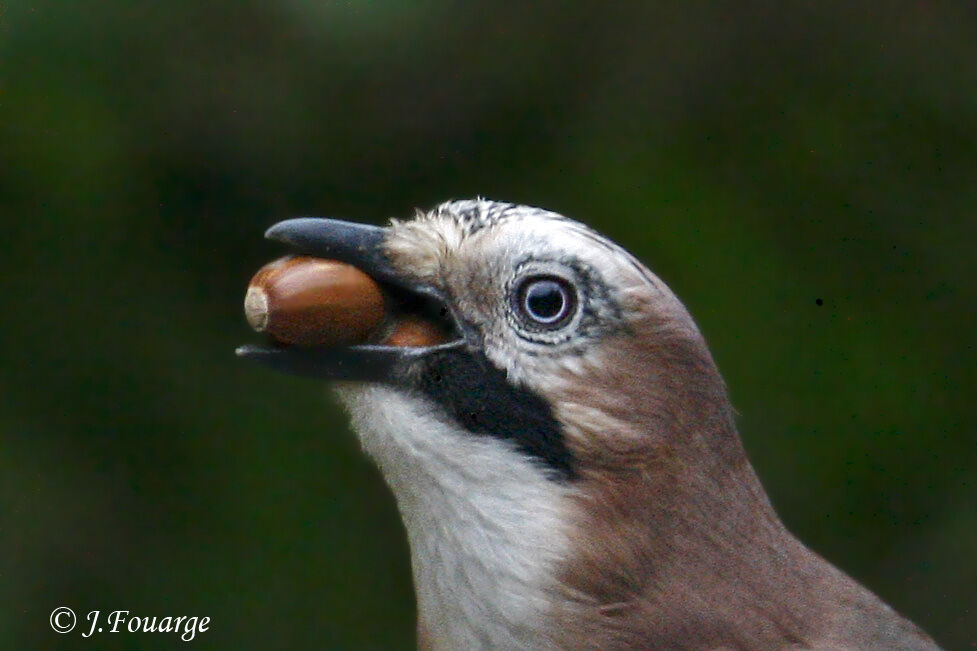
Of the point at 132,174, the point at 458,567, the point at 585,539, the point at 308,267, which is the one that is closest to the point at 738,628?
the point at 585,539

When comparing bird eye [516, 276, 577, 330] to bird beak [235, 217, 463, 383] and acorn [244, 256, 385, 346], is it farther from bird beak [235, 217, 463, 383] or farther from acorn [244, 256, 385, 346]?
acorn [244, 256, 385, 346]

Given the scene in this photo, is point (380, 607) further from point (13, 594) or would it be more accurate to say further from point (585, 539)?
point (585, 539)

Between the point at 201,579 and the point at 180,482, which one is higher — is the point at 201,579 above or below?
below

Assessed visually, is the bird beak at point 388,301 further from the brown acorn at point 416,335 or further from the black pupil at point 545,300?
the black pupil at point 545,300
